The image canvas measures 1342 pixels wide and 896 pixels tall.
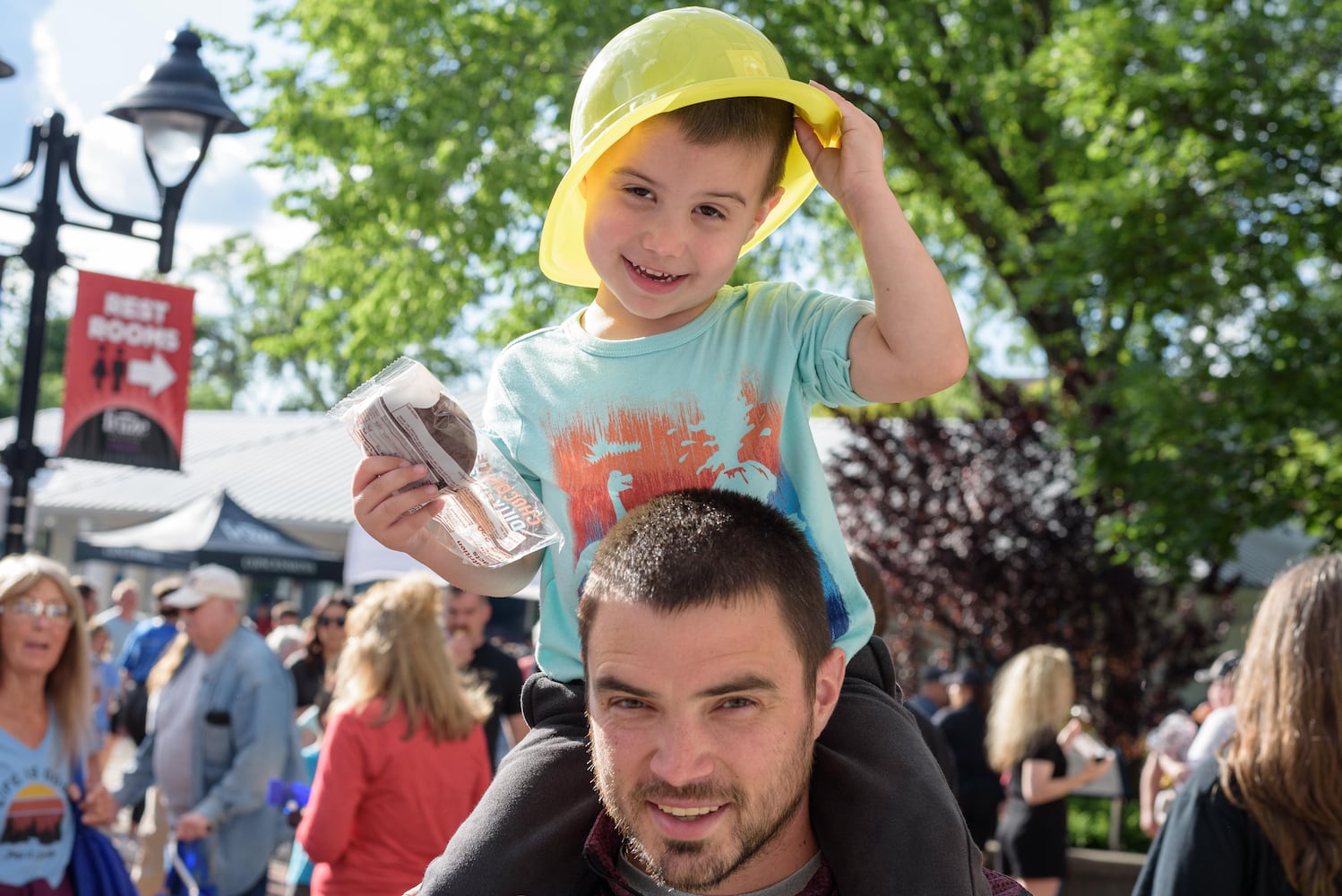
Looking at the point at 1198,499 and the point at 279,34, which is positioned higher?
the point at 279,34

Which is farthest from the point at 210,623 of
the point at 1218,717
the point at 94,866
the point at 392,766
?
the point at 1218,717

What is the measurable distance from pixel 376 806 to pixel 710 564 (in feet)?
13.2

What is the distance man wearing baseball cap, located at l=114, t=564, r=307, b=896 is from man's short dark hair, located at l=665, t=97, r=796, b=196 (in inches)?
234

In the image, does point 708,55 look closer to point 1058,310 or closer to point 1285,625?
point 1285,625

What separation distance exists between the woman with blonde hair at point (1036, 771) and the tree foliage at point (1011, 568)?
13.9ft

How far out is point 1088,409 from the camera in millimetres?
12617

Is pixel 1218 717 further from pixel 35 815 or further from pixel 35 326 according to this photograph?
pixel 35 326

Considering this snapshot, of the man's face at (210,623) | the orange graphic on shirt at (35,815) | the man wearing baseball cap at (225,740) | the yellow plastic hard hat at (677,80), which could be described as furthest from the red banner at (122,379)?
the yellow plastic hard hat at (677,80)

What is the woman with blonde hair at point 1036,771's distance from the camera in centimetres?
937

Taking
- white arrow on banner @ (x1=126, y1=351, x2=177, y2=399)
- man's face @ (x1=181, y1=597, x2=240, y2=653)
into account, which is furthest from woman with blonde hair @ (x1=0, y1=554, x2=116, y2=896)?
white arrow on banner @ (x1=126, y1=351, x2=177, y2=399)

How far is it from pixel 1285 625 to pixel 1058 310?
11.5 meters

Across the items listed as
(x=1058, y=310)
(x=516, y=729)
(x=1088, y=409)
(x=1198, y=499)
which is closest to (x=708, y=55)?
(x=516, y=729)

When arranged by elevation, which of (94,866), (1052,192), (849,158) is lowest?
(94,866)

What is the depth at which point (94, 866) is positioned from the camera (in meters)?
5.59
